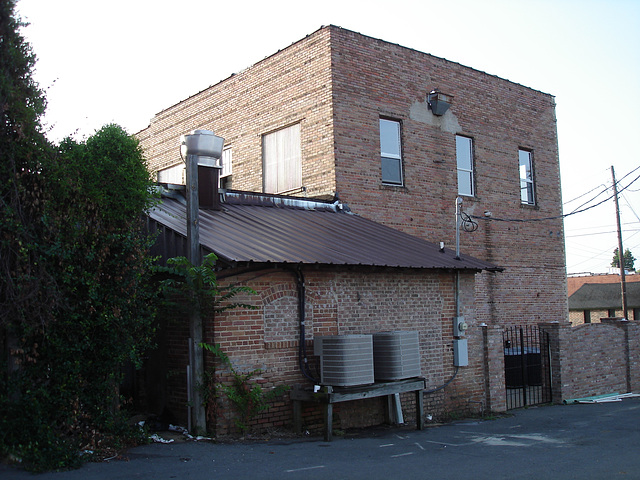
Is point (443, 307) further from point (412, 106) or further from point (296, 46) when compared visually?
point (296, 46)

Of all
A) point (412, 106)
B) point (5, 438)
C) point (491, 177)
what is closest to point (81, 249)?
point (5, 438)

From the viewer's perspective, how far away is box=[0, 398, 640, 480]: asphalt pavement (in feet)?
24.4

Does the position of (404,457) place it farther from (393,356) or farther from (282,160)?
(282,160)

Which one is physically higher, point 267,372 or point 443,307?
point 443,307

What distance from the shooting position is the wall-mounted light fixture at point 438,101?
17200mm

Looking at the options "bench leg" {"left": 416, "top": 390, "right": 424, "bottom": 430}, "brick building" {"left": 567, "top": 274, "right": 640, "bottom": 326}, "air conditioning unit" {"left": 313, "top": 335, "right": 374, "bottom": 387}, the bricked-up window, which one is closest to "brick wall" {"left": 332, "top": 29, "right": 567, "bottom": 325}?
the bricked-up window

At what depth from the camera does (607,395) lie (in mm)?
16828

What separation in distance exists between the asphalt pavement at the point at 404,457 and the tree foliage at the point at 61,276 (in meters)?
0.61

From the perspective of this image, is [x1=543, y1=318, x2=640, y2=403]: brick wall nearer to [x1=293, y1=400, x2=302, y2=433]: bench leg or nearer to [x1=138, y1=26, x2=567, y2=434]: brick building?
[x1=138, y1=26, x2=567, y2=434]: brick building

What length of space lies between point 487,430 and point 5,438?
7740 mm

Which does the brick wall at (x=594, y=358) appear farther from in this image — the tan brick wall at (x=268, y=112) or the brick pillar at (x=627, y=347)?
the tan brick wall at (x=268, y=112)

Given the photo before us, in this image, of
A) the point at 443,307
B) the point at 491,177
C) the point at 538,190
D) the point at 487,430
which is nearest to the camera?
the point at 487,430

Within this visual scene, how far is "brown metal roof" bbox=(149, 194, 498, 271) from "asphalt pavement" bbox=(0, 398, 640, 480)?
2.74 meters

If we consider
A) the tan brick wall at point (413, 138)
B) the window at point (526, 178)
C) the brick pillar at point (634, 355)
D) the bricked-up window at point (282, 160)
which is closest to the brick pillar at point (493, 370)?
the tan brick wall at point (413, 138)
